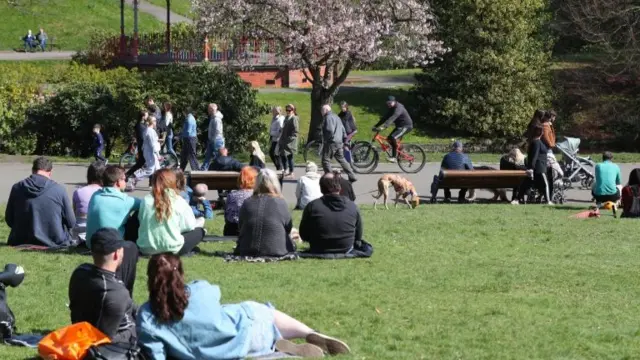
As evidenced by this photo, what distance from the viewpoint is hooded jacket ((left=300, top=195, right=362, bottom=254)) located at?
13.9 meters

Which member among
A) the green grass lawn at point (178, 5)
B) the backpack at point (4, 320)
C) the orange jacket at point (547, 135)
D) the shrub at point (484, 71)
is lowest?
the backpack at point (4, 320)

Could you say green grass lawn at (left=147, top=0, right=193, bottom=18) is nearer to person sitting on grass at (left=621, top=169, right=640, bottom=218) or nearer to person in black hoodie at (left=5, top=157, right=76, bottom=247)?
person sitting on grass at (left=621, top=169, right=640, bottom=218)

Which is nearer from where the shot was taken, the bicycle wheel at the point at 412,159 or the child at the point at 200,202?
the child at the point at 200,202

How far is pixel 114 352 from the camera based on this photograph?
325 inches

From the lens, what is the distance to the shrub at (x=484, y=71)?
42.7 m

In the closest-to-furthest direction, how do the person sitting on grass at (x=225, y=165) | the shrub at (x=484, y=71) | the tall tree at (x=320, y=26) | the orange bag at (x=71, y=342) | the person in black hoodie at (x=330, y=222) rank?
the orange bag at (x=71, y=342)
the person in black hoodie at (x=330, y=222)
the person sitting on grass at (x=225, y=165)
the tall tree at (x=320, y=26)
the shrub at (x=484, y=71)

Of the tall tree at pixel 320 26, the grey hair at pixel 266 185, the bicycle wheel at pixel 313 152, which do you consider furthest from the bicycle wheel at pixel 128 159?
the grey hair at pixel 266 185

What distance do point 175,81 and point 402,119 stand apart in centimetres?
845

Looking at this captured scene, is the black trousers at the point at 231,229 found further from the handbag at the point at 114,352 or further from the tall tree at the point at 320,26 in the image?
the tall tree at the point at 320,26

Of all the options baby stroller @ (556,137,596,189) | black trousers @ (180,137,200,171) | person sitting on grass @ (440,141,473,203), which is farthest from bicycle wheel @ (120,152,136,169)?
baby stroller @ (556,137,596,189)

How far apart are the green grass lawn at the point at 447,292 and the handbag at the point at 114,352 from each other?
3.27ft

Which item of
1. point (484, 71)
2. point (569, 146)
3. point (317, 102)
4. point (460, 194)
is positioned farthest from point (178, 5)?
point (460, 194)

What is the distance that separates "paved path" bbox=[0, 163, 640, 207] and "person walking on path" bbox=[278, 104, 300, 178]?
2.44 feet

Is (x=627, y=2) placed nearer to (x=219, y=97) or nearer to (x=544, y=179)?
(x=219, y=97)
